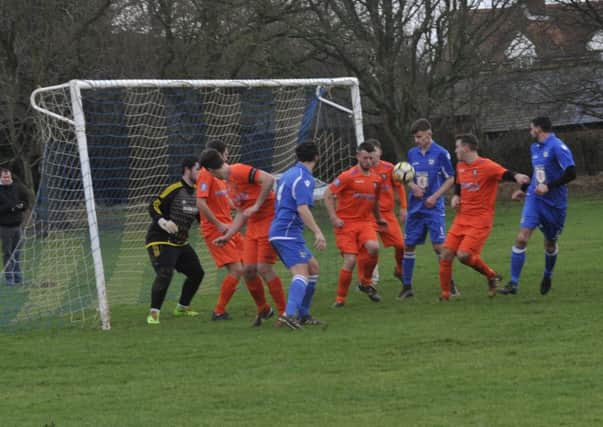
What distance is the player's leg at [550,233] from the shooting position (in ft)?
40.8

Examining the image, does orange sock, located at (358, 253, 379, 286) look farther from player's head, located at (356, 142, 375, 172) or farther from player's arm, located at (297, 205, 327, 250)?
player's arm, located at (297, 205, 327, 250)

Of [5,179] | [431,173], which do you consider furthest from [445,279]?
[5,179]

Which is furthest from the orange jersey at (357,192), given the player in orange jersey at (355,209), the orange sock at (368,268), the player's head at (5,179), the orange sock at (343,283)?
the player's head at (5,179)

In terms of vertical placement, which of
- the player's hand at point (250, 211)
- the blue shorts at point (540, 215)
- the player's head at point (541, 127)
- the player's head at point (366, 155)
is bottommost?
the blue shorts at point (540, 215)

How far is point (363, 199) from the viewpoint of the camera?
12539 mm

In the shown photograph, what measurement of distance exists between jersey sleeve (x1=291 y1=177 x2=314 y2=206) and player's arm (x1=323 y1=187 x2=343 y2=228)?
1.49 m

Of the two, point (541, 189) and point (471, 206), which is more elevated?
point (541, 189)

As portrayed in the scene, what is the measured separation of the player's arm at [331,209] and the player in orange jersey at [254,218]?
906 millimetres

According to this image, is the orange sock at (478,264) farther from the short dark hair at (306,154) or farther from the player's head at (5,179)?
the player's head at (5,179)

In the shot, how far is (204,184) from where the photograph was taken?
1154 cm

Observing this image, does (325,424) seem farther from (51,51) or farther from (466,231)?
(51,51)

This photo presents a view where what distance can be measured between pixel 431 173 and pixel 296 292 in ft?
10.9

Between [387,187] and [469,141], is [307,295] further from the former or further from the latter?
[469,141]

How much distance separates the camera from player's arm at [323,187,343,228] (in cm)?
1205
